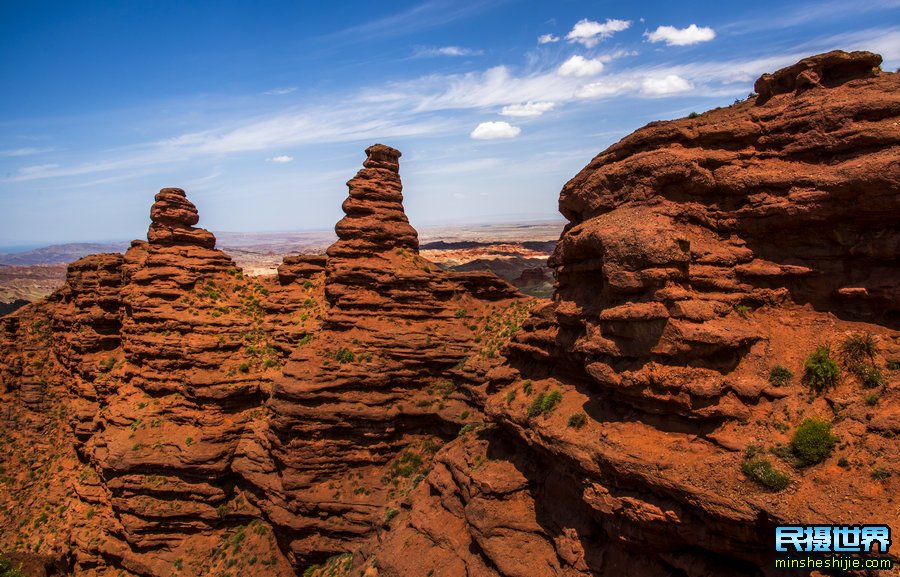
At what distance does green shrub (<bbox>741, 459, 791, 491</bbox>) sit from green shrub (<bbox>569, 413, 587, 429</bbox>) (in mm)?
5830

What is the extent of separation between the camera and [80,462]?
147ft

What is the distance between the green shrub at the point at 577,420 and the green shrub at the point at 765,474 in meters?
5.83

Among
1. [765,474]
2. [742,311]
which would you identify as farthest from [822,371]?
[765,474]

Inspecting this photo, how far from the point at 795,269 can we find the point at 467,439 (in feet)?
59.1

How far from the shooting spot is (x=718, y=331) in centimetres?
1648

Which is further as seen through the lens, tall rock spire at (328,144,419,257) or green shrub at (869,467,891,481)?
tall rock spire at (328,144,419,257)

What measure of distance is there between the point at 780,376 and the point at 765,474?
376 centimetres

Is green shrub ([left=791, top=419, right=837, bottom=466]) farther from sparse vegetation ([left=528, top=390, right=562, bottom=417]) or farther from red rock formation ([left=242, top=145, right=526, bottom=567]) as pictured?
red rock formation ([left=242, top=145, right=526, bottom=567])

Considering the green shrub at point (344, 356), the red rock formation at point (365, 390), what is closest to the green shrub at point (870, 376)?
the red rock formation at point (365, 390)

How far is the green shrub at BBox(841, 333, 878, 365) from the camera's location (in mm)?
15375

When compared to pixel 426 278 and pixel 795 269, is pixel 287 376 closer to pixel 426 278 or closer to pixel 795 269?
pixel 426 278

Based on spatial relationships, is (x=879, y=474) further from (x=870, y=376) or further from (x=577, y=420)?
(x=577, y=420)

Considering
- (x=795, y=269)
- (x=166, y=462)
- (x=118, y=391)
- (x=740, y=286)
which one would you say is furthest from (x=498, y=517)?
(x=118, y=391)

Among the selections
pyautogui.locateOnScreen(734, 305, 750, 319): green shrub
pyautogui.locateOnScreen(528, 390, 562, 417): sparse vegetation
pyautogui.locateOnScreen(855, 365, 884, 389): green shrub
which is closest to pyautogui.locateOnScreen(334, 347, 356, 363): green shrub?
pyautogui.locateOnScreen(528, 390, 562, 417): sparse vegetation
